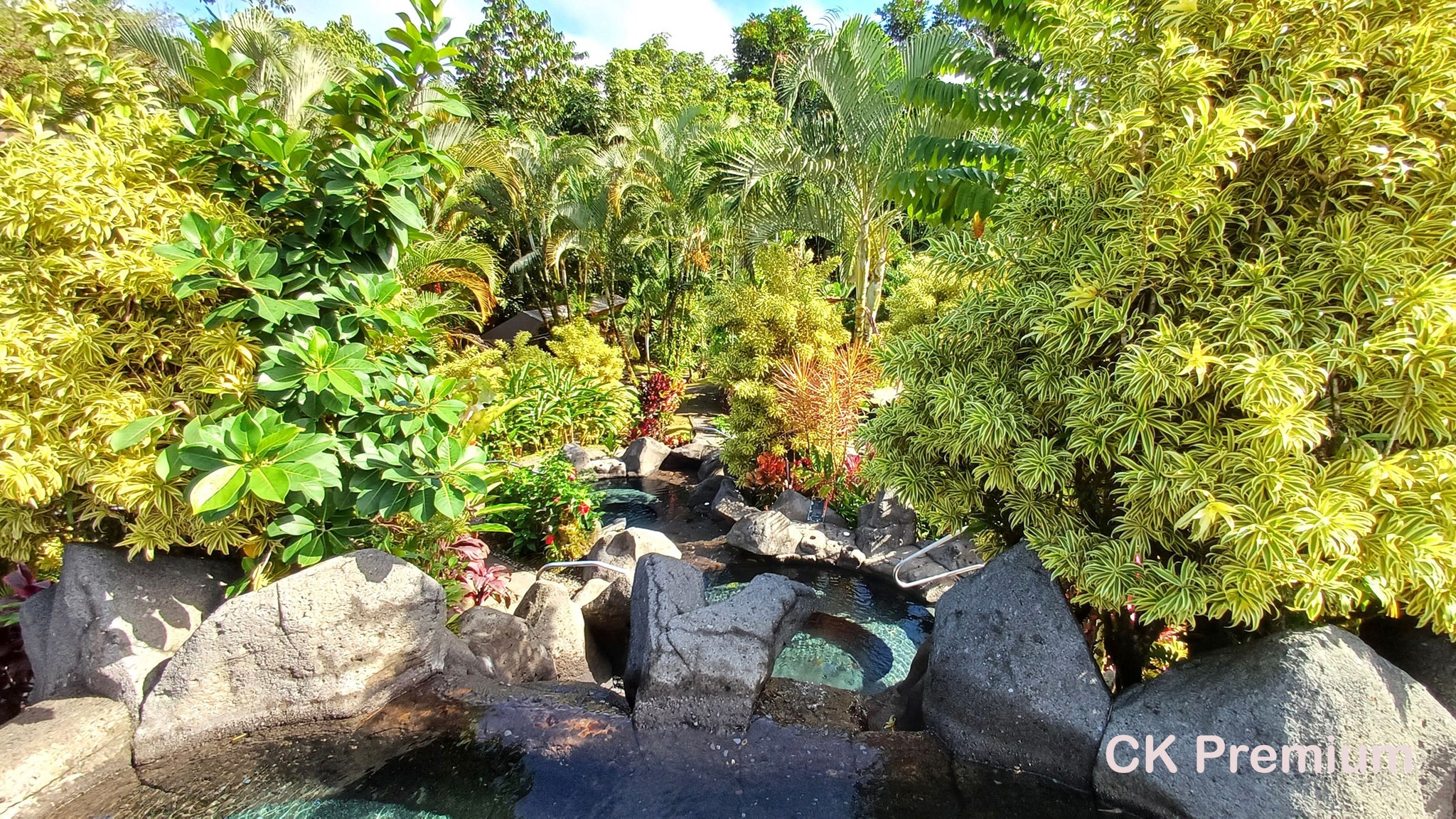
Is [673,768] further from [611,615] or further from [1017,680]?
[611,615]

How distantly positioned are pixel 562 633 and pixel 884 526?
3472mm

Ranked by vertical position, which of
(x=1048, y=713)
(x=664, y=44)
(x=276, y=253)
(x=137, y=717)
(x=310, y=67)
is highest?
(x=664, y=44)

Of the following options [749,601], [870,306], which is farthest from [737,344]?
[749,601]

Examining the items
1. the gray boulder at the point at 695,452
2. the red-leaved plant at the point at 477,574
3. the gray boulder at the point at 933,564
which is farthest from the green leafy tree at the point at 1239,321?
the gray boulder at the point at 695,452

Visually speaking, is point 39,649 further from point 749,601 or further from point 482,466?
point 749,601

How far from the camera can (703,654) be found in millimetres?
2754

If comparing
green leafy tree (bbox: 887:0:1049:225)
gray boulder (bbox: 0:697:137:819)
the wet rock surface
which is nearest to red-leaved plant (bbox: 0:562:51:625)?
gray boulder (bbox: 0:697:137:819)

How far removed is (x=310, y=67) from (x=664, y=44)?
23.4 m

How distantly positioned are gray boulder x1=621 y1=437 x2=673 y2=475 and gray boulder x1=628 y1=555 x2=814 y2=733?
6143 mm

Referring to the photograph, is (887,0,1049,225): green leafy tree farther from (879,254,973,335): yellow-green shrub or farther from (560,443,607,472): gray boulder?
(560,443,607,472): gray boulder

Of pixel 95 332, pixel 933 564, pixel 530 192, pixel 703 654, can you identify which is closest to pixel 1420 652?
pixel 703 654

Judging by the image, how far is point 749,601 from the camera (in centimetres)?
303

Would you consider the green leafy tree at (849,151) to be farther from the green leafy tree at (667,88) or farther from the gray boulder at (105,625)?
the green leafy tree at (667,88)

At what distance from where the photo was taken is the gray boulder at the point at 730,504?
7.19m
